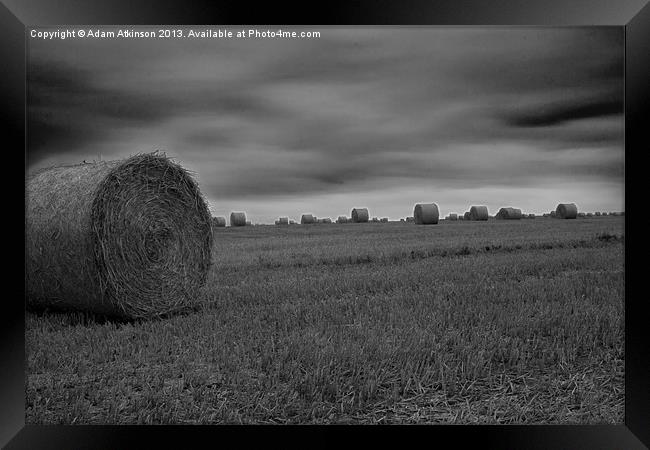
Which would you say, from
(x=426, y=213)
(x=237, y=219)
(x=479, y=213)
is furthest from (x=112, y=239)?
(x=479, y=213)

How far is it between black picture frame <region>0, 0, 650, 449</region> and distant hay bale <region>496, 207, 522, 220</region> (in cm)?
2785

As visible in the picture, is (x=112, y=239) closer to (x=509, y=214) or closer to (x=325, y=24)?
(x=325, y=24)

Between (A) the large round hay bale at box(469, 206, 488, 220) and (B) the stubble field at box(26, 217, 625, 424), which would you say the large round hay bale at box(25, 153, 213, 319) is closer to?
(B) the stubble field at box(26, 217, 625, 424)

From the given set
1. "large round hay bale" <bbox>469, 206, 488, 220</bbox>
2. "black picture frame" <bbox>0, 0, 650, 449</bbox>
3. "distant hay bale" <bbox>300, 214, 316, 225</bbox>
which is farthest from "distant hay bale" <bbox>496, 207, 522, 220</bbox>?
"black picture frame" <bbox>0, 0, 650, 449</bbox>

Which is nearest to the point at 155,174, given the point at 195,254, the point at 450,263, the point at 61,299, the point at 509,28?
the point at 195,254

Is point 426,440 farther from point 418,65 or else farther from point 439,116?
point 439,116

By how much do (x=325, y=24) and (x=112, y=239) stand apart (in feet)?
12.3

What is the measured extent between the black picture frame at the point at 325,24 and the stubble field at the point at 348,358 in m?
0.14

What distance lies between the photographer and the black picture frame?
3.04 m

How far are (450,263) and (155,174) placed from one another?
19.7 ft

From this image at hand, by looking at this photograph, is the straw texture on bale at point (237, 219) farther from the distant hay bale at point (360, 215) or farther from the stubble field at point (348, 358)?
the stubble field at point (348, 358)

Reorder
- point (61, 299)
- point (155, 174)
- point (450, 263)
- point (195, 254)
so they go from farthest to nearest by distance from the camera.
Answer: point (450, 263) → point (195, 254) → point (155, 174) → point (61, 299)

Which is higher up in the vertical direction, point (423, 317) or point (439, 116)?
point (439, 116)

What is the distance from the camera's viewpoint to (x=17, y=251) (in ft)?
10.3
